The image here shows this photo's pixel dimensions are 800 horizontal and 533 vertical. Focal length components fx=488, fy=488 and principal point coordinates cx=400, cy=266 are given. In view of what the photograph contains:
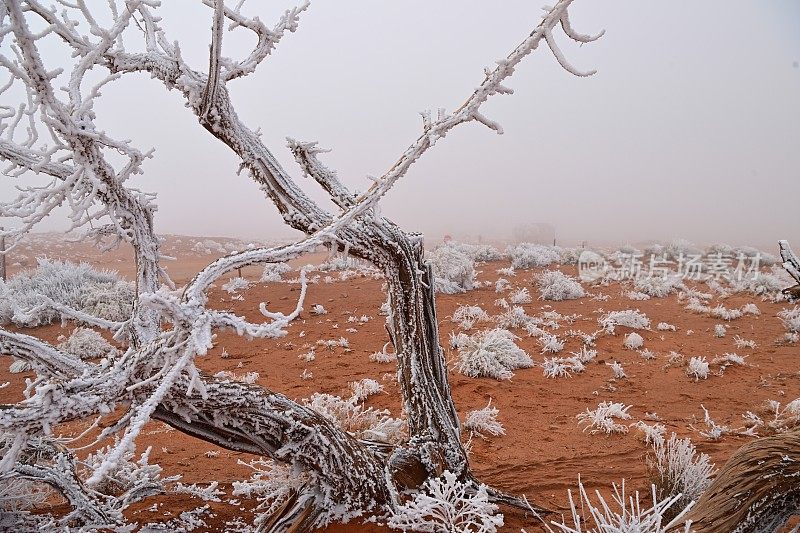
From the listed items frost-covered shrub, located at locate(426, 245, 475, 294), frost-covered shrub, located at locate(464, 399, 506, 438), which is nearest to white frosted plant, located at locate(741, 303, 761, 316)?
frost-covered shrub, located at locate(426, 245, 475, 294)

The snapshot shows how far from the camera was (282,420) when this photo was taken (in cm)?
276

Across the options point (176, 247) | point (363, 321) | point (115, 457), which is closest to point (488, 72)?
point (115, 457)

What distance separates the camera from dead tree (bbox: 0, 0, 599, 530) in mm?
1789

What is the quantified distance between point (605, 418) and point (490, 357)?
2343mm

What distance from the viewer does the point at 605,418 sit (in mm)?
5785

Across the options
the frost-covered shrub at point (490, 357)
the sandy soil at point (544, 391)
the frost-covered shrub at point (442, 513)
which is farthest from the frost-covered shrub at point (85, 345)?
the frost-covered shrub at point (442, 513)

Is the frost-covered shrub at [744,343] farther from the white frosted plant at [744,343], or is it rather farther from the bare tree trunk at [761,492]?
the bare tree trunk at [761,492]

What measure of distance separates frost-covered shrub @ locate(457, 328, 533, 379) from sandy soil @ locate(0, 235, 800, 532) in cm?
17

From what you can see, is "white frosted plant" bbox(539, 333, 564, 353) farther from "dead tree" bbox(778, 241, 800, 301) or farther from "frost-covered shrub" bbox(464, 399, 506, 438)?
"dead tree" bbox(778, 241, 800, 301)

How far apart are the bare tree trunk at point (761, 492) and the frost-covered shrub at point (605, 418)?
3360 mm

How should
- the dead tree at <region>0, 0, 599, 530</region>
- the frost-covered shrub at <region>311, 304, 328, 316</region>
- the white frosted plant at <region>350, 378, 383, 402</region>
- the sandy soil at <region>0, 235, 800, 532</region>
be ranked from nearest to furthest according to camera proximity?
1. the dead tree at <region>0, 0, 599, 530</region>
2. the sandy soil at <region>0, 235, 800, 532</region>
3. the white frosted plant at <region>350, 378, 383, 402</region>
4. the frost-covered shrub at <region>311, 304, 328, 316</region>

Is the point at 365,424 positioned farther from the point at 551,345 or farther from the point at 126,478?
the point at 551,345

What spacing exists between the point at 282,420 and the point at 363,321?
9055mm

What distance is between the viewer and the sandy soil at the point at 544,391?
4473mm
